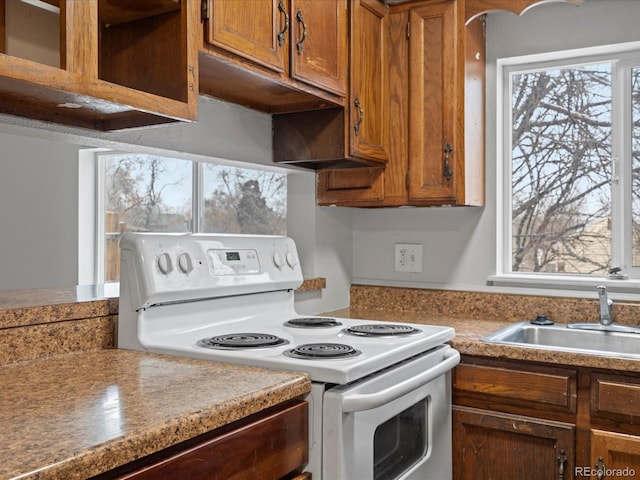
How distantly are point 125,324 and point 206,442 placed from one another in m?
0.62

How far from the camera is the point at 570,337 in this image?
2111mm

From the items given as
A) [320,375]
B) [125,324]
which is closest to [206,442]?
[320,375]

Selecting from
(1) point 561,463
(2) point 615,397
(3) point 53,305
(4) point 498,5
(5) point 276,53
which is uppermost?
(4) point 498,5

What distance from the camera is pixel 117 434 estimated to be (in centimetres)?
87

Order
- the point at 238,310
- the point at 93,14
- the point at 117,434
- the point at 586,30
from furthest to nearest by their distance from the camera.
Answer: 1. the point at 586,30
2. the point at 238,310
3. the point at 93,14
4. the point at 117,434

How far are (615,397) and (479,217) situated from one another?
0.96 metres

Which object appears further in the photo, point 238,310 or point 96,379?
point 238,310

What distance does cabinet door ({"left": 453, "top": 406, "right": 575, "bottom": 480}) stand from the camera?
5.72 feet

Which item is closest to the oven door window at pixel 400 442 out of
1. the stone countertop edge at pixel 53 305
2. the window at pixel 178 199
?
the stone countertop edge at pixel 53 305

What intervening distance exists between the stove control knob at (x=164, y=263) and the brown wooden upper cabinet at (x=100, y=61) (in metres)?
0.34

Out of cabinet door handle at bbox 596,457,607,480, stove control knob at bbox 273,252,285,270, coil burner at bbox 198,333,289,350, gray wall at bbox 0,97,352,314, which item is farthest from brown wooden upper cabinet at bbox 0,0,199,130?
cabinet door handle at bbox 596,457,607,480

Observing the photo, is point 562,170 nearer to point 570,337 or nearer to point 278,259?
point 570,337

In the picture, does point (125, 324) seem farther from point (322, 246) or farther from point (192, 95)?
point (322, 246)

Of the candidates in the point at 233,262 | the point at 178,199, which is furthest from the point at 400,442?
the point at 178,199
